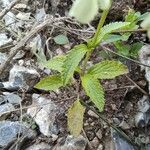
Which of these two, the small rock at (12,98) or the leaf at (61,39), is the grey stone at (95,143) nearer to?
the small rock at (12,98)

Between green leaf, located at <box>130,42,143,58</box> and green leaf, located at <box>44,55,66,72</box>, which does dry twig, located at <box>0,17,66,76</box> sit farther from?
green leaf, located at <box>130,42,143,58</box>

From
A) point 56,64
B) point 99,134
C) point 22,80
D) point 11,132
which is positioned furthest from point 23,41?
point 99,134

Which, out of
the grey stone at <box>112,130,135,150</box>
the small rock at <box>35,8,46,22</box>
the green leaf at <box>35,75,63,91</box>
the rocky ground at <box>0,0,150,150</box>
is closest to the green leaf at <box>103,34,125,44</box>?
the rocky ground at <box>0,0,150,150</box>

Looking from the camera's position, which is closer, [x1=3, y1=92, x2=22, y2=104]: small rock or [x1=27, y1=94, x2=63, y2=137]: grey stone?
[x1=27, y1=94, x2=63, y2=137]: grey stone

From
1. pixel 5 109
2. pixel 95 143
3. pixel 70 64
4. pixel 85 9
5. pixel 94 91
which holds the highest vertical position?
pixel 85 9

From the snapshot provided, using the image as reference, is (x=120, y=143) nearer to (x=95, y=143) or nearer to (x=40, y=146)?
(x=95, y=143)
